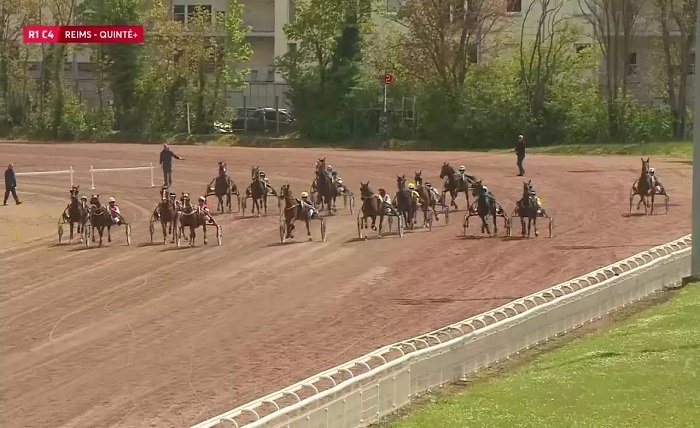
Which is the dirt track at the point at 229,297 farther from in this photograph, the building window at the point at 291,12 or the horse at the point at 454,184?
the building window at the point at 291,12

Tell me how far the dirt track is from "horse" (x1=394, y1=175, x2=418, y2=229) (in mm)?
750

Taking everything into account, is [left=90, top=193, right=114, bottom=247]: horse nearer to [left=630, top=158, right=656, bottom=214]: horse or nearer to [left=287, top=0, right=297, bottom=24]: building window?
[left=630, top=158, right=656, bottom=214]: horse

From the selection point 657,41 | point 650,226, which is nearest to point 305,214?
point 650,226

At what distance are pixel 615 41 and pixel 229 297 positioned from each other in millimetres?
41010

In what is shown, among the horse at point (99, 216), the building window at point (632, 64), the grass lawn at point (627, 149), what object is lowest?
the horse at point (99, 216)

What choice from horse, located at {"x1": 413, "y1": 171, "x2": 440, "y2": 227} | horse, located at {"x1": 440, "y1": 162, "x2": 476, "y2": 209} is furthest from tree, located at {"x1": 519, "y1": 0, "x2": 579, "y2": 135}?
horse, located at {"x1": 413, "y1": 171, "x2": 440, "y2": 227}

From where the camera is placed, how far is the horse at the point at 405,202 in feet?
98.6

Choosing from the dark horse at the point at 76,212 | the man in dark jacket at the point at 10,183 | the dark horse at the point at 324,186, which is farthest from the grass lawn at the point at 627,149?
the dark horse at the point at 76,212

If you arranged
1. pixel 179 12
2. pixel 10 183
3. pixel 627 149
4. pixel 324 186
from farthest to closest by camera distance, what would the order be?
1. pixel 179 12
2. pixel 627 149
3. pixel 10 183
4. pixel 324 186

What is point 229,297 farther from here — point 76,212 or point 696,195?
point 696,195

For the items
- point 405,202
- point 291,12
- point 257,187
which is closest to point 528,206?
point 405,202

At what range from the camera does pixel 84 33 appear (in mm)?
68625

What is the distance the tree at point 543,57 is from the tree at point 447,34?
1.88m

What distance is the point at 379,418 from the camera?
13.3 m
